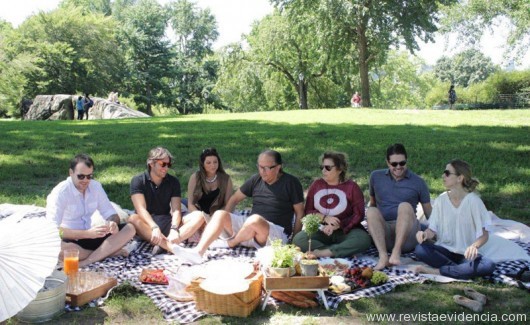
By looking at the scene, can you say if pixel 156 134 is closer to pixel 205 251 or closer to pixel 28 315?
pixel 205 251

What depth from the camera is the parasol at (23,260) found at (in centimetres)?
329

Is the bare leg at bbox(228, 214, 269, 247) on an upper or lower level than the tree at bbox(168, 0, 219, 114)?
lower

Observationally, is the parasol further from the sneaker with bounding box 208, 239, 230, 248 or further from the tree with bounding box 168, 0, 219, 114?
the tree with bounding box 168, 0, 219, 114

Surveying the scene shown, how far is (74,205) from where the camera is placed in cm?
523

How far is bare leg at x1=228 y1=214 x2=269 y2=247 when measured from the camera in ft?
17.9

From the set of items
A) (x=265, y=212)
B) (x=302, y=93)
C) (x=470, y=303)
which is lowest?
(x=470, y=303)

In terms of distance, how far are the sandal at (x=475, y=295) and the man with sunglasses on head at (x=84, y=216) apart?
3224 mm

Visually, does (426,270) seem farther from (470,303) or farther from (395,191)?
(395,191)

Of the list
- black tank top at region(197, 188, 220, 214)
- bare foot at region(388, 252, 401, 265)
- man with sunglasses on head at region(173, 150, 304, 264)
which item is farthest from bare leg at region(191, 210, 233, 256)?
bare foot at region(388, 252, 401, 265)

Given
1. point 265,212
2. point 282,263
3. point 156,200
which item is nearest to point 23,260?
point 282,263

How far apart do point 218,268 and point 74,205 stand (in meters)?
1.92

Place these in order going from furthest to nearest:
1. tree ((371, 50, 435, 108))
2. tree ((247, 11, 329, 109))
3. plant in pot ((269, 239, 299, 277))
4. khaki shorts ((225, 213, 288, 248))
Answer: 1. tree ((371, 50, 435, 108))
2. tree ((247, 11, 329, 109))
3. khaki shorts ((225, 213, 288, 248))
4. plant in pot ((269, 239, 299, 277))

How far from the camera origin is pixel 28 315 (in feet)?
12.3

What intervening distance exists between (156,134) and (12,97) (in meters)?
22.1
